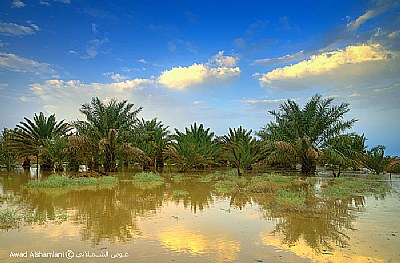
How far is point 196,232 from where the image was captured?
6359mm

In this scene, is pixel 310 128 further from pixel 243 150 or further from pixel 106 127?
pixel 106 127

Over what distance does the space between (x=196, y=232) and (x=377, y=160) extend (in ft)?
59.0

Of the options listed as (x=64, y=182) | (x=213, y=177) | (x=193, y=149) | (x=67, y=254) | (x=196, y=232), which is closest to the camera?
(x=67, y=254)

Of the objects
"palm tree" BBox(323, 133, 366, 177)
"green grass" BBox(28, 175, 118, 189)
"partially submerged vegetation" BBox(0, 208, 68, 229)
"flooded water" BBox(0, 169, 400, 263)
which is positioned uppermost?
"palm tree" BBox(323, 133, 366, 177)

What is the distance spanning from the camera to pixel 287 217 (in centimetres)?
757

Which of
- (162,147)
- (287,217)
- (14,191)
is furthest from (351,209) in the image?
(162,147)

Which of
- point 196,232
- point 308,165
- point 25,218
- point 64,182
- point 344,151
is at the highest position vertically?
point 344,151

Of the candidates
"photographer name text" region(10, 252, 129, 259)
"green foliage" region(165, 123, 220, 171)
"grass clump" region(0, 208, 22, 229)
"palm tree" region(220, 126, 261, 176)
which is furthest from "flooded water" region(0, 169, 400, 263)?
"green foliage" region(165, 123, 220, 171)

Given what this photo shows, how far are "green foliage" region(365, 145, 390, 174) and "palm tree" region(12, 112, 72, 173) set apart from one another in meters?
20.5

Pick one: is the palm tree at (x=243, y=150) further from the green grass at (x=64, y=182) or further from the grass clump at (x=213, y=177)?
the green grass at (x=64, y=182)

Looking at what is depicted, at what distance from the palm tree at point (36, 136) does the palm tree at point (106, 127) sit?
7.19 feet

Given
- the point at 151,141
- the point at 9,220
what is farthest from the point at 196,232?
the point at 151,141

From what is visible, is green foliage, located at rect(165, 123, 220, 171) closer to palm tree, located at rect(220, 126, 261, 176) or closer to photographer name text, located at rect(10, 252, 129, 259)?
palm tree, located at rect(220, 126, 261, 176)

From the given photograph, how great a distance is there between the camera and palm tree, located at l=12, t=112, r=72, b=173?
22875 millimetres
